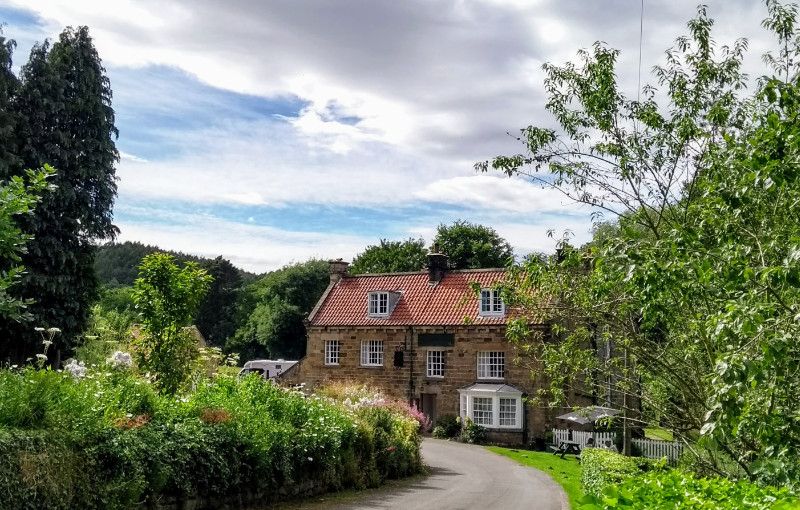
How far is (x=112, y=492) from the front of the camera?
1075 centimetres

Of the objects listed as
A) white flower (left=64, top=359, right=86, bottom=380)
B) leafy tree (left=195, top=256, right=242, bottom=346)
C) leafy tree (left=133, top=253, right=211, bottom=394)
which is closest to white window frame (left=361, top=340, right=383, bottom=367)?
leafy tree (left=133, top=253, right=211, bottom=394)

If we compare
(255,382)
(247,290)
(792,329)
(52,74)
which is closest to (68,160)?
(52,74)

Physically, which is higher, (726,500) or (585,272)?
(585,272)

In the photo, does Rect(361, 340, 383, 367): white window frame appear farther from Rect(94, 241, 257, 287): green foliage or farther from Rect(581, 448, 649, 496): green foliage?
Rect(94, 241, 257, 287): green foliage

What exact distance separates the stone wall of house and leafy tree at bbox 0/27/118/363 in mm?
12588

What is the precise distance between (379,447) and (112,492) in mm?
9712

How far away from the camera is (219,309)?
257 ft

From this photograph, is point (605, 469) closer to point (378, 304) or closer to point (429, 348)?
point (429, 348)

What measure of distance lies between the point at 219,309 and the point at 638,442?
5815 centimetres

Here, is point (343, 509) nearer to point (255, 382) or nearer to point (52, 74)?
point (255, 382)

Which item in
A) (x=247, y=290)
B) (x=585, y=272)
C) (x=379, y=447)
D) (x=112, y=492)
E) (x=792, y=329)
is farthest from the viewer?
(x=247, y=290)

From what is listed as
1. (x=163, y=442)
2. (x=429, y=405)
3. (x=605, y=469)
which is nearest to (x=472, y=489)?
(x=605, y=469)

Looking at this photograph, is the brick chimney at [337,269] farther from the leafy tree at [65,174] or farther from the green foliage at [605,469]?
the green foliage at [605,469]

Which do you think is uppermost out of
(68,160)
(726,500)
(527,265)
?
(68,160)
